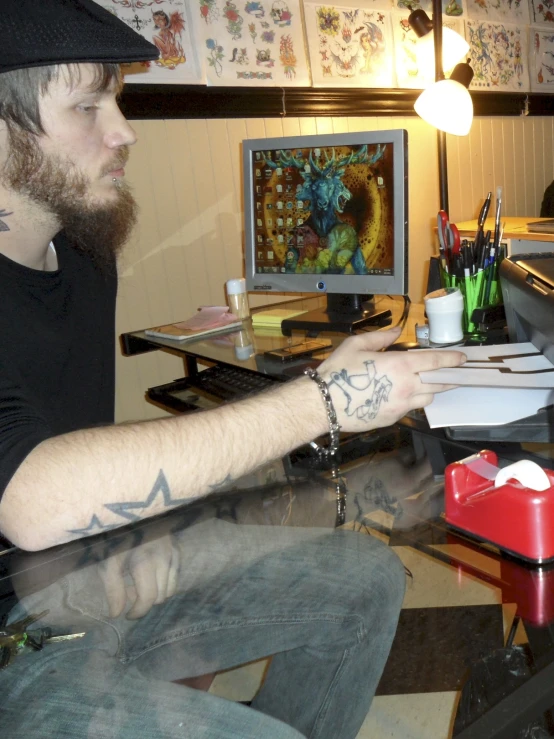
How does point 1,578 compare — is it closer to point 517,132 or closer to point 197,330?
point 197,330

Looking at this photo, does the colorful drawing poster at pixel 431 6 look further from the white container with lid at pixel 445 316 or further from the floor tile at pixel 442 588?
the floor tile at pixel 442 588

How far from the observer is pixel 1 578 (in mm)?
790

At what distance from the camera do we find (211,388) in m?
1.39

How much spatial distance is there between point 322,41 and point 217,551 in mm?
2211

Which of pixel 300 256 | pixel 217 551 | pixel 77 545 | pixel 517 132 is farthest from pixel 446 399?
pixel 517 132

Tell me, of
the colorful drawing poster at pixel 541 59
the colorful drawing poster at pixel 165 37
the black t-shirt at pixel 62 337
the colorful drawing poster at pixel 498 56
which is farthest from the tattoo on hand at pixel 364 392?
the colorful drawing poster at pixel 541 59

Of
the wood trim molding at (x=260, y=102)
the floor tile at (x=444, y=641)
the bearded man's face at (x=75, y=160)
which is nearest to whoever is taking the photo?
the floor tile at (x=444, y=641)

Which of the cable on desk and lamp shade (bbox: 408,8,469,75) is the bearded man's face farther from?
lamp shade (bbox: 408,8,469,75)

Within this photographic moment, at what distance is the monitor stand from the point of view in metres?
1.55

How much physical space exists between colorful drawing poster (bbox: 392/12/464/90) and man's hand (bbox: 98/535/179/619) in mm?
2458

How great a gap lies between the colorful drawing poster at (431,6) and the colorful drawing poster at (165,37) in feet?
3.22

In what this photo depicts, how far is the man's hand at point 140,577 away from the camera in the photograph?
2.36 feet

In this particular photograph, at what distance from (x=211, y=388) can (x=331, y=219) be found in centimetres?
49

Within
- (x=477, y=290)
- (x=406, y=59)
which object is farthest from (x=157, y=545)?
(x=406, y=59)
